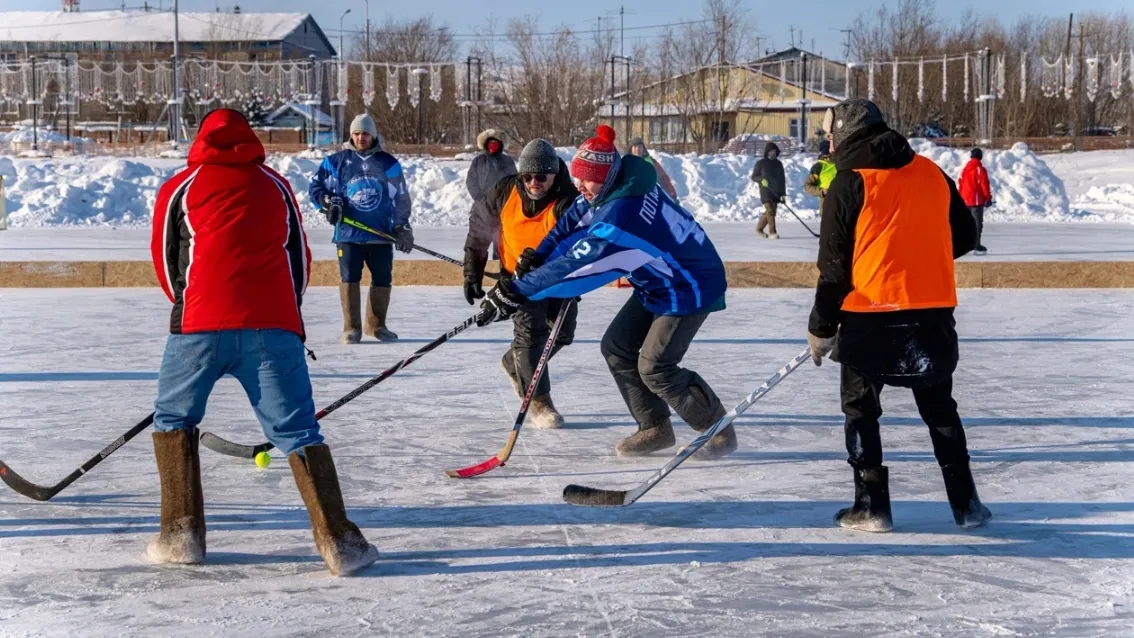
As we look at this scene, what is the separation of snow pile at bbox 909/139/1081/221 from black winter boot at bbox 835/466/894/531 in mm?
18141

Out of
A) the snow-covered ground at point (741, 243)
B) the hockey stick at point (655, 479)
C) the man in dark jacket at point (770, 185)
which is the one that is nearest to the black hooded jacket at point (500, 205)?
the hockey stick at point (655, 479)

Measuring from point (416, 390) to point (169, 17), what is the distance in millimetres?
57866

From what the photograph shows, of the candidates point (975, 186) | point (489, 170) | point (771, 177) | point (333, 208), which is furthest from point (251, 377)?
point (771, 177)

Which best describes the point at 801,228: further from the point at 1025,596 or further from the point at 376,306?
the point at 1025,596

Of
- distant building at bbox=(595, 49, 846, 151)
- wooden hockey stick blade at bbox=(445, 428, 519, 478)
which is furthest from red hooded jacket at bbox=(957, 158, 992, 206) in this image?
distant building at bbox=(595, 49, 846, 151)

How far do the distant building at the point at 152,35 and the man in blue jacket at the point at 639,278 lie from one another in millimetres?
51460

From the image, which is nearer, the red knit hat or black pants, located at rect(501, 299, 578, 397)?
the red knit hat

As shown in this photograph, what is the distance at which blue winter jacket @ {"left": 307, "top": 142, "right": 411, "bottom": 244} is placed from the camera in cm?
779

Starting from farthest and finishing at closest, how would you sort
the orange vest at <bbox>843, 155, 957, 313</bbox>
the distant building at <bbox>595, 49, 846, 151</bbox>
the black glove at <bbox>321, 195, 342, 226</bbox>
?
the distant building at <bbox>595, 49, 846, 151</bbox> → the black glove at <bbox>321, 195, 342, 226</bbox> → the orange vest at <bbox>843, 155, 957, 313</bbox>

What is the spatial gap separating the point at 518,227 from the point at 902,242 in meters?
2.15

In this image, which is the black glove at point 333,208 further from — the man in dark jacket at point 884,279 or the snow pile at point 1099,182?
the snow pile at point 1099,182

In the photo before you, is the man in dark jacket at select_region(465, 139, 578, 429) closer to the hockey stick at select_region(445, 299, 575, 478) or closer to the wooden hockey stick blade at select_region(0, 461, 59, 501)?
the hockey stick at select_region(445, 299, 575, 478)

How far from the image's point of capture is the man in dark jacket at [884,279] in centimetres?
358

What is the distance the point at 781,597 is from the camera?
10.7ft
